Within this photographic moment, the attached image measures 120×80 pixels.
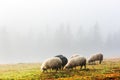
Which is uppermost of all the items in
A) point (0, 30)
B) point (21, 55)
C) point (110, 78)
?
point (0, 30)

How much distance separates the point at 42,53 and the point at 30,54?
725cm

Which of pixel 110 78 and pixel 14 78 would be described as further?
pixel 14 78

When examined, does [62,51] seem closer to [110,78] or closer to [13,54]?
[13,54]

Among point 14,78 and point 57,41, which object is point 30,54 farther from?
point 14,78

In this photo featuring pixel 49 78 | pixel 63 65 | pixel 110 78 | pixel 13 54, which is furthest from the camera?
pixel 13 54

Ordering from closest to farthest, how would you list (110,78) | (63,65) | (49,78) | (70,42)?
(110,78), (49,78), (63,65), (70,42)

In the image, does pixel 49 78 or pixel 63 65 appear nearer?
pixel 49 78

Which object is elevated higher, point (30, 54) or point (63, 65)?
point (30, 54)

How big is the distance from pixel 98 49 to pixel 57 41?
25048mm

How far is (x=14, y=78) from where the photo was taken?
108 feet

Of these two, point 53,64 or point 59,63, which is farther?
point 59,63

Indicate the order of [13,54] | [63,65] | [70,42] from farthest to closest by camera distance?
1. [70,42]
2. [13,54]
3. [63,65]

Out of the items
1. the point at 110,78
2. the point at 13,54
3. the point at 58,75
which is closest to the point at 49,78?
the point at 58,75

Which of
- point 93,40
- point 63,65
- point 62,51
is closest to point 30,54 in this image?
point 62,51
